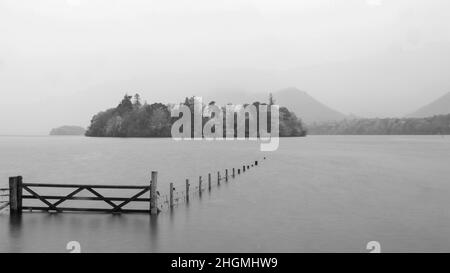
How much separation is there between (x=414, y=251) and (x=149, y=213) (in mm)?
16382

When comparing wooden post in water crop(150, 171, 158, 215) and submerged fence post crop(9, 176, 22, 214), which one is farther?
submerged fence post crop(9, 176, 22, 214)

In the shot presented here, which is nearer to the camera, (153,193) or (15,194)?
(153,193)

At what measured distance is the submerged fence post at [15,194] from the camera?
2678 centimetres

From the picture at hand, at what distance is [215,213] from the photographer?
33.3 metres

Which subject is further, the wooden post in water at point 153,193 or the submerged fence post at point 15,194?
the submerged fence post at point 15,194

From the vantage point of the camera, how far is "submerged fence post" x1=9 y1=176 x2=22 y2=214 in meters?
26.8

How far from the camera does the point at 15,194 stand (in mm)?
27516
